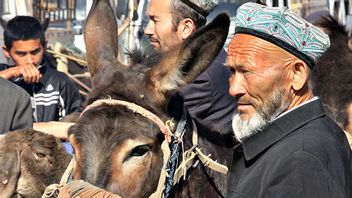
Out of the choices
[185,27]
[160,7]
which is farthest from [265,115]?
[160,7]

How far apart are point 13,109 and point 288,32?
2568 millimetres

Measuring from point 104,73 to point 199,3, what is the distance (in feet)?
3.17

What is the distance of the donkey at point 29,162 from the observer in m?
4.70

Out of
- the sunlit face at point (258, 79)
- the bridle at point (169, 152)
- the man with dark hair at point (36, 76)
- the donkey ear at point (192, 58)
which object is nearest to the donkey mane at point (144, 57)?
the donkey ear at point (192, 58)

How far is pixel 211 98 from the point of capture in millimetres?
4762

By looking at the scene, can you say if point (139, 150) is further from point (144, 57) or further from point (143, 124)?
point (144, 57)

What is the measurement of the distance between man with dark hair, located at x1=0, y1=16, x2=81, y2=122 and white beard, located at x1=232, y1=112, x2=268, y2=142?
3.56 m

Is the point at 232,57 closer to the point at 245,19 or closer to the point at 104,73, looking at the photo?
the point at 245,19

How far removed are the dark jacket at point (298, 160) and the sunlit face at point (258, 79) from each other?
75 millimetres

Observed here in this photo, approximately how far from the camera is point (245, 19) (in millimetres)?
3295

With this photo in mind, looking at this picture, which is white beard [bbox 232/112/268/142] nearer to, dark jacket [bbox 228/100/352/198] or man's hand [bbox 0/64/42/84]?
dark jacket [bbox 228/100/352/198]

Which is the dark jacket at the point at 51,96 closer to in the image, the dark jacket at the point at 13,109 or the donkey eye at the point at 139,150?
the dark jacket at the point at 13,109

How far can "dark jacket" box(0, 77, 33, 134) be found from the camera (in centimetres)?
529

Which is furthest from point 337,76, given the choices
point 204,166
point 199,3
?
point 204,166
